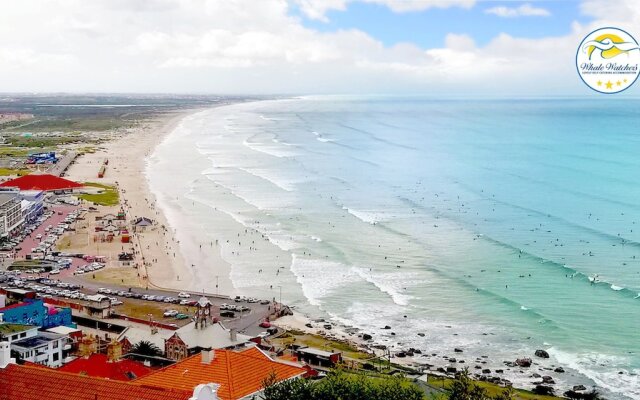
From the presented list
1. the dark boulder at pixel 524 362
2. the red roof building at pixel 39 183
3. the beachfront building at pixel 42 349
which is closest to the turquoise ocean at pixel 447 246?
the dark boulder at pixel 524 362

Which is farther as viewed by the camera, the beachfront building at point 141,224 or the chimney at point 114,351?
the beachfront building at point 141,224

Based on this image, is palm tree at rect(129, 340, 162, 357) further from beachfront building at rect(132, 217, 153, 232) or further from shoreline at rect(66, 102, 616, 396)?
beachfront building at rect(132, 217, 153, 232)

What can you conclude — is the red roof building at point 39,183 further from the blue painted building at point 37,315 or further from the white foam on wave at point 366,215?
the blue painted building at point 37,315

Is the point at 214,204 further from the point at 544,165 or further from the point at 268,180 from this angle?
the point at 544,165

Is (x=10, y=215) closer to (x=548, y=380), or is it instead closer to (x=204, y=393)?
(x=548, y=380)

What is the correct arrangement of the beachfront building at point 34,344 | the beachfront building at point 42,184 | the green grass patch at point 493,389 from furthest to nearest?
the beachfront building at point 42,184 → the green grass patch at point 493,389 → the beachfront building at point 34,344

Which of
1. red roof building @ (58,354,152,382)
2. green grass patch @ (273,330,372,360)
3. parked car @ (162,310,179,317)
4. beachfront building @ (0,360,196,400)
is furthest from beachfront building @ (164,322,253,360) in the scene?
beachfront building @ (0,360,196,400)
